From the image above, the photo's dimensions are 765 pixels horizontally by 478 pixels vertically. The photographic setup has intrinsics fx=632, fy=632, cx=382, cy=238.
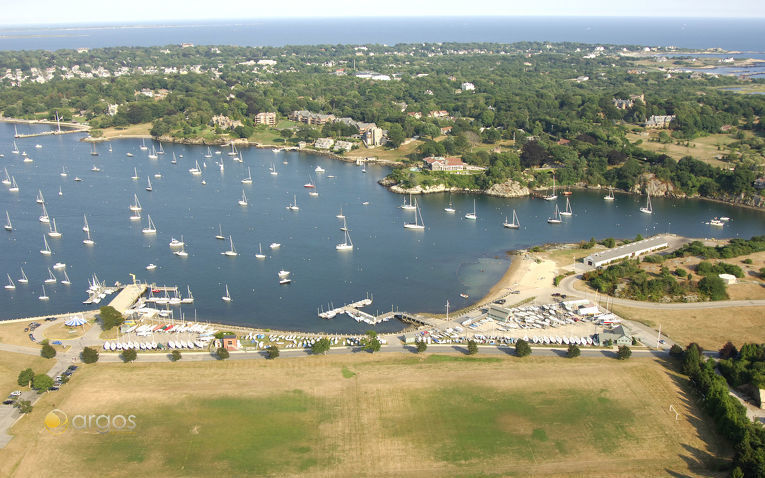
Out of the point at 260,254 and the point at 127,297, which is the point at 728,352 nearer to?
the point at 260,254

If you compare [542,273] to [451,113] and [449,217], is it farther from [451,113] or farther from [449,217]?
[451,113]

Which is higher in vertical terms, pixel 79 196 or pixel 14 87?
pixel 14 87

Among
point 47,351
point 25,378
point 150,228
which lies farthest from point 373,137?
point 25,378

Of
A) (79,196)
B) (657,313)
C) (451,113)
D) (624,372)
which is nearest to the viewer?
(624,372)

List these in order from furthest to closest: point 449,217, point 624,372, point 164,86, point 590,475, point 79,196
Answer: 1. point 164,86
2. point 79,196
3. point 449,217
4. point 624,372
5. point 590,475

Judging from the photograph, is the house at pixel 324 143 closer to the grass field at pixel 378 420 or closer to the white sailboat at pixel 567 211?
the white sailboat at pixel 567 211

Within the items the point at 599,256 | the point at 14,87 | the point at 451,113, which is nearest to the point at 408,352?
the point at 599,256

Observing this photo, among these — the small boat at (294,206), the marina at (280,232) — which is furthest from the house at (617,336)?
the small boat at (294,206)
